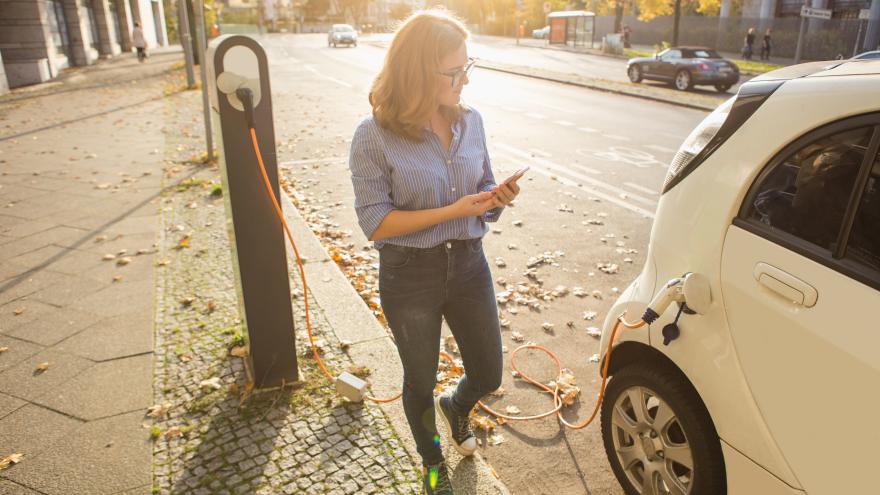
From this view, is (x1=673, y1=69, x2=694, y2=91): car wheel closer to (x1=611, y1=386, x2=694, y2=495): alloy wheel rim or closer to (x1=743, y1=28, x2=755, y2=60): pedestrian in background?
(x1=743, y1=28, x2=755, y2=60): pedestrian in background

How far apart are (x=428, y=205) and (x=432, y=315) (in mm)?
479

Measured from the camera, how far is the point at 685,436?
2342 millimetres

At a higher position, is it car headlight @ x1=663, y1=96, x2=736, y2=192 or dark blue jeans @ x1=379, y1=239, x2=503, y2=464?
car headlight @ x1=663, y1=96, x2=736, y2=192

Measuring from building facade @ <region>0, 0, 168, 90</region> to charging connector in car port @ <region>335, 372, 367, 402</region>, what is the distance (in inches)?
781

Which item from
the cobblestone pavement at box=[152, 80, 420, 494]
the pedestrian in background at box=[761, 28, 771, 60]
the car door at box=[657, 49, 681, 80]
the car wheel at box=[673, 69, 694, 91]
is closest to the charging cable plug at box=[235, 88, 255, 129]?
the cobblestone pavement at box=[152, 80, 420, 494]

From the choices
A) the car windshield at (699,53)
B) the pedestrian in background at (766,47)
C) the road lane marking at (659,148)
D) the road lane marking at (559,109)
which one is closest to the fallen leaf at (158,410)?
the road lane marking at (659,148)

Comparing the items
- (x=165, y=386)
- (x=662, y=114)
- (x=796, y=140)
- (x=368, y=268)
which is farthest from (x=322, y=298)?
(x=662, y=114)

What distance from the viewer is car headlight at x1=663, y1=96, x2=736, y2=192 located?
239 centimetres

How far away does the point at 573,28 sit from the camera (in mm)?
45656

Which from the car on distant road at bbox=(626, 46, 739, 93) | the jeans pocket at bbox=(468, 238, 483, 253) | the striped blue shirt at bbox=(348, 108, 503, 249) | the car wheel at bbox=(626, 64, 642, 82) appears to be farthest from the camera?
the car wheel at bbox=(626, 64, 642, 82)

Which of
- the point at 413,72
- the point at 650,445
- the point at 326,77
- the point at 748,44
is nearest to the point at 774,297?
the point at 650,445

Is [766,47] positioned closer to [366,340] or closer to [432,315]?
[366,340]

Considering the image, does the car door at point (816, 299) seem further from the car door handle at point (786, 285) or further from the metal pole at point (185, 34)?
the metal pole at point (185, 34)

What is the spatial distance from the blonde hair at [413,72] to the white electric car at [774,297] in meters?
1.07
